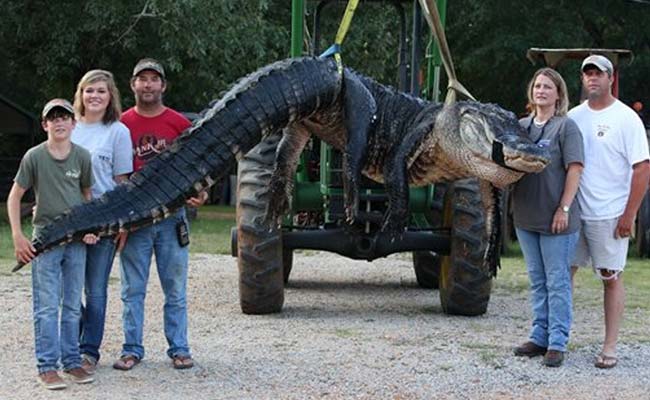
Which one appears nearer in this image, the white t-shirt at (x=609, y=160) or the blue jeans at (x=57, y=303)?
the blue jeans at (x=57, y=303)

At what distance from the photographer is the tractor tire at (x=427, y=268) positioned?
11.7m

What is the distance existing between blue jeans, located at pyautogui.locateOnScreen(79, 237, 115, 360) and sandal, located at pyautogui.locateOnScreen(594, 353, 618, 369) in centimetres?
334

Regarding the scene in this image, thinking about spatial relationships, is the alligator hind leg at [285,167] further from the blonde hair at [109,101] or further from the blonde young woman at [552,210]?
the blonde young woman at [552,210]

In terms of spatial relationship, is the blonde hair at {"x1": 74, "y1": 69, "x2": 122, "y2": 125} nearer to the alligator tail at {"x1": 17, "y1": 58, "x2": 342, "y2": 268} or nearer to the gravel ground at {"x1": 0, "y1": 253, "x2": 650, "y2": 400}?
the alligator tail at {"x1": 17, "y1": 58, "x2": 342, "y2": 268}

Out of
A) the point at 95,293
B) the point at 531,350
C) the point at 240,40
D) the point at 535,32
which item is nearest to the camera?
the point at 95,293

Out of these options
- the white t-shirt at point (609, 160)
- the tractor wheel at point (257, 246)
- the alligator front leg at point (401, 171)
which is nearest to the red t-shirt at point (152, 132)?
the alligator front leg at point (401, 171)

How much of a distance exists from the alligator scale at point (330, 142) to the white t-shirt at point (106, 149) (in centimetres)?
69

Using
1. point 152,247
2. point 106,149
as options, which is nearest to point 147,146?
point 106,149

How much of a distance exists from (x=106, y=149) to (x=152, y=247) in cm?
69

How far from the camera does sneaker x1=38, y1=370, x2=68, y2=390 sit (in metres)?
6.39

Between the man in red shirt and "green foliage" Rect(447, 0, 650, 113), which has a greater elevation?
"green foliage" Rect(447, 0, 650, 113)

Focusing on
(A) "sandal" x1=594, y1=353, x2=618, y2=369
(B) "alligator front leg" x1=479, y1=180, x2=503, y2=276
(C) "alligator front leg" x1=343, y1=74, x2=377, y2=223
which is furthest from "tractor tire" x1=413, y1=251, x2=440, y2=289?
(C) "alligator front leg" x1=343, y1=74, x2=377, y2=223

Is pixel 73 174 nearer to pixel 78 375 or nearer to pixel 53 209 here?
pixel 53 209

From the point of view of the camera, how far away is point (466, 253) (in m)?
9.20
